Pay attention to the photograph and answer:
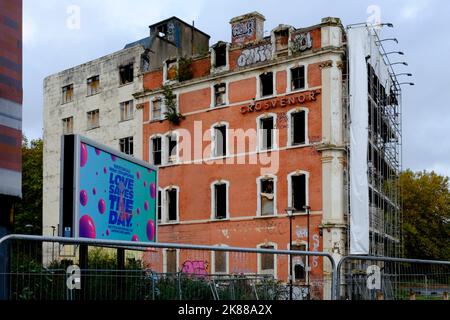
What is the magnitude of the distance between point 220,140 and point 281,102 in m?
5.11

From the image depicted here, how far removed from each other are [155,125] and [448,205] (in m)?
27.1

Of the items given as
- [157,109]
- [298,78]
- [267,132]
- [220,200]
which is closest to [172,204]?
[220,200]

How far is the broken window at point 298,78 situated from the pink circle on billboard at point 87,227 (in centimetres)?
2703

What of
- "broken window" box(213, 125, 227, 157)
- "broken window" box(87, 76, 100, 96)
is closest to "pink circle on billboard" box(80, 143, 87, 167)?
"broken window" box(213, 125, 227, 157)

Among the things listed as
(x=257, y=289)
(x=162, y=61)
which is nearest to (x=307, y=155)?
(x=162, y=61)

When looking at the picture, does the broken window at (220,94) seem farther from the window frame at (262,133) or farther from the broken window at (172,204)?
the broken window at (172,204)

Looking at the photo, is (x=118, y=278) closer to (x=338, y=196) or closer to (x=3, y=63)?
(x=3, y=63)

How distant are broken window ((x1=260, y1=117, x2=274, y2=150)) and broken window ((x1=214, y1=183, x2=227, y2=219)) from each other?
11.9 ft

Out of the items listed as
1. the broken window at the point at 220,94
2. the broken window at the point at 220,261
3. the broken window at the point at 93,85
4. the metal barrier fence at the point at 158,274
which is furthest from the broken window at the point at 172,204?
the broken window at the point at 220,261

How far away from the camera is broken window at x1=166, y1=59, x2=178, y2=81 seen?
47375 mm

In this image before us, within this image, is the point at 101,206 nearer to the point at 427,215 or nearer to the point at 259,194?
the point at 259,194

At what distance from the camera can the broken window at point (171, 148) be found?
152 feet

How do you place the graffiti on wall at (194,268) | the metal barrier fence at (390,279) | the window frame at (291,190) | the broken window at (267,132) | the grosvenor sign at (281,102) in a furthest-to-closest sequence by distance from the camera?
the broken window at (267,132)
the grosvenor sign at (281,102)
the window frame at (291,190)
the metal barrier fence at (390,279)
the graffiti on wall at (194,268)

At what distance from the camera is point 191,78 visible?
153ft
